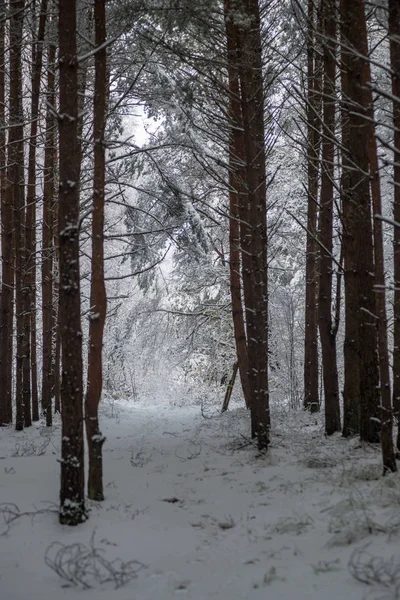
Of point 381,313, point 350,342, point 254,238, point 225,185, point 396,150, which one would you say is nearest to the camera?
point 396,150

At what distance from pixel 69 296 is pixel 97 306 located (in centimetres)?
91

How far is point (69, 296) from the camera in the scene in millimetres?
4973

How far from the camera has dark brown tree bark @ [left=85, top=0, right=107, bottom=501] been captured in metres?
5.69

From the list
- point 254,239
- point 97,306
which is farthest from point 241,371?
point 97,306

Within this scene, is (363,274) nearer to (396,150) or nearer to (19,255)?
(396,150)

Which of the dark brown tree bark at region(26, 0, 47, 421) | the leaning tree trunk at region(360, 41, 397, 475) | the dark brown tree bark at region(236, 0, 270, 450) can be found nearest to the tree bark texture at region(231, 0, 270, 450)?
the dark brown tree bark at region(236, 0, 270, 450)

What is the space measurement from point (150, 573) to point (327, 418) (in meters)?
5.42

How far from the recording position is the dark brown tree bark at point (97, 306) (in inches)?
224

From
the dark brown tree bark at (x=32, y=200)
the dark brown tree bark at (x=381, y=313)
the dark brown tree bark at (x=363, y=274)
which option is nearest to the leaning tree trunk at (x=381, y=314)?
the dark brown tree bark at (x=381, y=313)

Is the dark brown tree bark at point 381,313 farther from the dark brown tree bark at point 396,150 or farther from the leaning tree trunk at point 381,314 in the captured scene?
the dark brown tree bark at point 396,150

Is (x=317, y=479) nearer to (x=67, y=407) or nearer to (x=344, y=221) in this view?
(x=67, y=407)

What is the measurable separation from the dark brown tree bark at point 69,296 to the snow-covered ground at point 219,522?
37 cm

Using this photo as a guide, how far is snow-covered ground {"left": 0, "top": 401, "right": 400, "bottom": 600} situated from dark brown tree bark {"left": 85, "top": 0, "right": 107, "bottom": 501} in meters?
0.53

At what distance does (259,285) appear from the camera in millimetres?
7469
